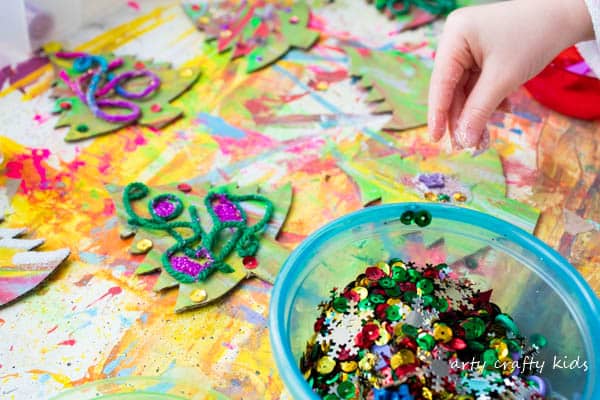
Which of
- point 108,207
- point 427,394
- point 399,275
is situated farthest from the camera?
point 108,207

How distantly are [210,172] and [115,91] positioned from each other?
0.23 meters

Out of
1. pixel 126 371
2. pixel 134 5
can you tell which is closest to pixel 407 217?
pixel 126 371

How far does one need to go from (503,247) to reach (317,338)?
0.22 meters

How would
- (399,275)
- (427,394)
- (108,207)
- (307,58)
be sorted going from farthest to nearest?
(307,58), (108,207), (399,275), (427,394)

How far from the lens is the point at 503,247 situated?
0.69 metres

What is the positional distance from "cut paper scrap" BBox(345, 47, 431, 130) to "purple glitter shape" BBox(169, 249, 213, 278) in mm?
330

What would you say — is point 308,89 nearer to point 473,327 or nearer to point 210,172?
point 210,172

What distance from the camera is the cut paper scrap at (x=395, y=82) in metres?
0.93

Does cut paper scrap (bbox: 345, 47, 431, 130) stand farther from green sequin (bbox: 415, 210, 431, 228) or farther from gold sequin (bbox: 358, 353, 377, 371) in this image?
gold sequin (bbox: 358, 353, 377, 371)

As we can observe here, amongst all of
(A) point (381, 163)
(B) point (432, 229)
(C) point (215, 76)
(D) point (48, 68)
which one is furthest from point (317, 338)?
(D) point (48, 68)

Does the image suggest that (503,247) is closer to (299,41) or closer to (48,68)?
(299,41)

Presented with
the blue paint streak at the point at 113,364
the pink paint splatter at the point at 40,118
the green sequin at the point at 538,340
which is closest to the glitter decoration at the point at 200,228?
the blue paint streak at the point at 113,364

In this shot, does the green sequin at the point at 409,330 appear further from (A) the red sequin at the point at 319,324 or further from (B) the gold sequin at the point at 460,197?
(B) the gold sequin at the point at 460,197

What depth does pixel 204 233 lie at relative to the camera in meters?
0.76
